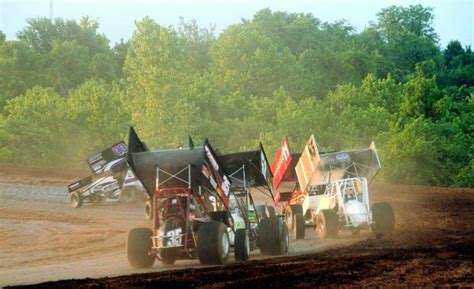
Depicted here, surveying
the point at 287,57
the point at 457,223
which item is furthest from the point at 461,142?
the point at 457,223

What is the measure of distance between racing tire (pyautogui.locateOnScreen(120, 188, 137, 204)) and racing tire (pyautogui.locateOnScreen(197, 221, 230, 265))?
1001 inches

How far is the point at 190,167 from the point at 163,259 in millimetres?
2038

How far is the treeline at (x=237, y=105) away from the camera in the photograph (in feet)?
213

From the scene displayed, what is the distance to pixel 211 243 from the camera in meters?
19.9

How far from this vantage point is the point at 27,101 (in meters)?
74.9

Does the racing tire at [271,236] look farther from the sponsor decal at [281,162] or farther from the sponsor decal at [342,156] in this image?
the sponsor decal at [281,162]

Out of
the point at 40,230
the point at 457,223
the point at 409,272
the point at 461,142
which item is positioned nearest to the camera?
the point at 409,272

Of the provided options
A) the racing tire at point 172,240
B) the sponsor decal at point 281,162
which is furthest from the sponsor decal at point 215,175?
the sponsor decal at point 281,162

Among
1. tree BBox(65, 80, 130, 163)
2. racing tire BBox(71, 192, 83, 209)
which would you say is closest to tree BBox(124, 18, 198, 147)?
tree BBox(65, 80, 130, 163)

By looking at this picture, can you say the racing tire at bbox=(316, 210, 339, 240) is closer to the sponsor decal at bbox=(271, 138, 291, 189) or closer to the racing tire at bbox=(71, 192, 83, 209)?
the sponsor decal at bbox=(271, 138, 291, 189)

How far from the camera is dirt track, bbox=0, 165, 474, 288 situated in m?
16.7

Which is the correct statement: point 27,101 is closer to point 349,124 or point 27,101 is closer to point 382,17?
point 349,124

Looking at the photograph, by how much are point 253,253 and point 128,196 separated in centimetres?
2152

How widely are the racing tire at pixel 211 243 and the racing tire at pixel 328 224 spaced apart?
8.54m
